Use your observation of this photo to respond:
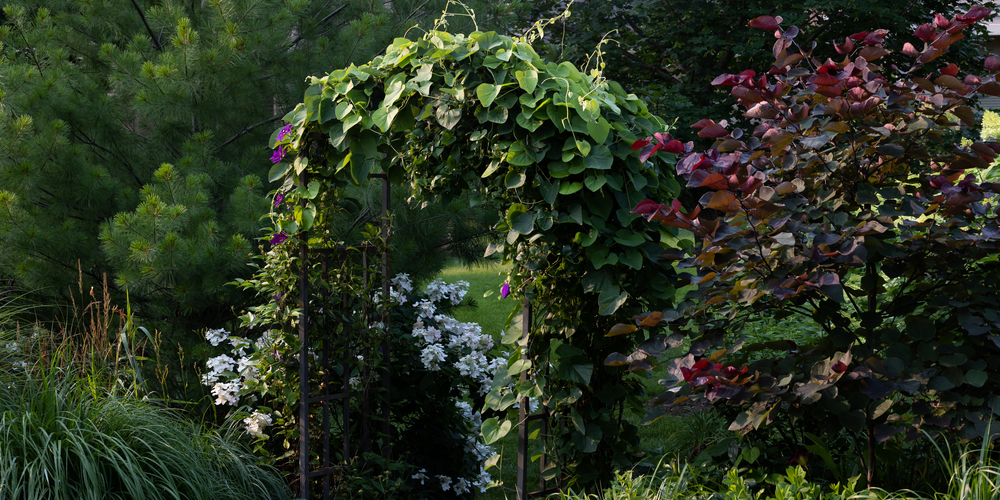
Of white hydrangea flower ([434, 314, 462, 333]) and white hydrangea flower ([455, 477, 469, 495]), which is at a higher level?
white hydrangea flower ([434, 314, 462, 333])

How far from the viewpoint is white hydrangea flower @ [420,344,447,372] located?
120 inches

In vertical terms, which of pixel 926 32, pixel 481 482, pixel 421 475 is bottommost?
pixel 481 482

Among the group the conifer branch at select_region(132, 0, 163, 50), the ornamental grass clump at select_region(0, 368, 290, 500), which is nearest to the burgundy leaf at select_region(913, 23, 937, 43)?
the ornamental grass clump at select_region(0, 368, 290, 500)

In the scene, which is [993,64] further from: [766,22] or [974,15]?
[766,22]

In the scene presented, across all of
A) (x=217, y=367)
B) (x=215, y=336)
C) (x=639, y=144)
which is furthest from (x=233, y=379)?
(x=639, y=144)

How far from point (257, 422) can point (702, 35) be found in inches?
288

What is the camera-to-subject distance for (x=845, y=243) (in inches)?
70.5

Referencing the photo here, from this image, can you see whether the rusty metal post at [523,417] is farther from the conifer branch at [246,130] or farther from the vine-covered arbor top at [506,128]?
the conifer branch at [246,130]

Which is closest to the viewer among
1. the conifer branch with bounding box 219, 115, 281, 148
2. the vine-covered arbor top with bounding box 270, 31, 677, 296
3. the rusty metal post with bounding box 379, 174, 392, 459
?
the vine-covered arbor top with bounding box 270, 31, 677, 296

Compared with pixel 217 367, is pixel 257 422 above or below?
below

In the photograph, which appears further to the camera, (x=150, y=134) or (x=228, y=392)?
(x=150, y=134)

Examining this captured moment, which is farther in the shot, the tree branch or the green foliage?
the tree branch

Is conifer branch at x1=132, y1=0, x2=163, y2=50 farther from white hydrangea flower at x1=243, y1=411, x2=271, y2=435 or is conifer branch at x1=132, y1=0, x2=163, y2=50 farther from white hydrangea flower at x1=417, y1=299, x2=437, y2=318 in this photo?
white hydrangea flower at x1=243, y1=411, x2=271, y2=435

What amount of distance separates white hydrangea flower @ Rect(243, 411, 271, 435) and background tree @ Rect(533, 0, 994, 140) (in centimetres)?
593
